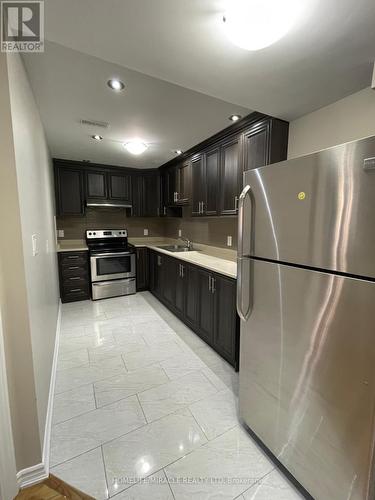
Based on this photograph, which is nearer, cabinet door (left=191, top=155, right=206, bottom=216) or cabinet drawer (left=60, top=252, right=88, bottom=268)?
cabinet door (left=191, top=155, right=206, bottom=216)

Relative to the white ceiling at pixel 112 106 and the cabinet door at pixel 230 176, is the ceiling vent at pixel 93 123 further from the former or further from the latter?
the cabinet door at pixel 230 176

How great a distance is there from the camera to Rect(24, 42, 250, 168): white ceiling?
1.60 m

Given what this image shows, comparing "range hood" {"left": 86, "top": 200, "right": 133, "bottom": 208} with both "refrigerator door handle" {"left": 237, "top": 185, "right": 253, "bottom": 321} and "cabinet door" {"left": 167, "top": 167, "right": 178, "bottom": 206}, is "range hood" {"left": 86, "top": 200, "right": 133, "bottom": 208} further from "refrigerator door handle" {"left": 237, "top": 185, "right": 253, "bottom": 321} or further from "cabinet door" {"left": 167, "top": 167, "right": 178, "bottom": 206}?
"refrigerator door handle" {"left": 237, "top": 185, "right": 253, "bottom": 321}

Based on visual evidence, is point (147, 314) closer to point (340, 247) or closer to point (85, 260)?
point (85, 260)

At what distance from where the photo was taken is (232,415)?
1.74 meters

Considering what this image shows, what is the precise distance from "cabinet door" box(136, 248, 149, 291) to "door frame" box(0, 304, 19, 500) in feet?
11.4

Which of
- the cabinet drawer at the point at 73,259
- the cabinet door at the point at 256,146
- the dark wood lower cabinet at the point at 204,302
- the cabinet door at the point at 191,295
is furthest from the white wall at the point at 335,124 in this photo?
the cabinet drawer at the point at 73,259

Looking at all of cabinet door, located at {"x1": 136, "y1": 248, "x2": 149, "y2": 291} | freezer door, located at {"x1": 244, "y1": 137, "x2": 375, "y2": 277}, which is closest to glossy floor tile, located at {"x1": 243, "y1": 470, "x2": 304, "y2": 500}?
freezer door, located at {"x1": 244, "y1": 137, "x2": 375, "y2": 277}

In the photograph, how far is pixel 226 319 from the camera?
2.32m

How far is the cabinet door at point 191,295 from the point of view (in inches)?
113

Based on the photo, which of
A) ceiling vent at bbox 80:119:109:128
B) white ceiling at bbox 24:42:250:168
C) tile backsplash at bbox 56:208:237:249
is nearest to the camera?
white ceiling at bbox 24:42:250:168

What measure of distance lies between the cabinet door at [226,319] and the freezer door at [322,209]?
99 centimetres

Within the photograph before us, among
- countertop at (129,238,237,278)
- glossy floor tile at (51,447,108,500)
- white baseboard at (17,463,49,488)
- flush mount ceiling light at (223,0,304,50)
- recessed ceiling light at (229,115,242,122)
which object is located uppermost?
recessed ceiling light at (229,115,242,122)

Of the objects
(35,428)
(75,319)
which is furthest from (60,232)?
(35,428)
